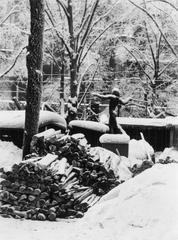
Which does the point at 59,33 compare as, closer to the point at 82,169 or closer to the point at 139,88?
the point at 139,88

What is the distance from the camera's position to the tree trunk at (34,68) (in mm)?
12875

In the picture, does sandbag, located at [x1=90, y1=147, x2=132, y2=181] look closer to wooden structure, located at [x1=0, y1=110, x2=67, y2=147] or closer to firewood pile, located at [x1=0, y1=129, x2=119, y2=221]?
firewood pile, located at [x1=0, y1=129, x2=119, y2=221]

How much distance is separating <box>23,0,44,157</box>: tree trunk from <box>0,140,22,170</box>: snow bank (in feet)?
6.01

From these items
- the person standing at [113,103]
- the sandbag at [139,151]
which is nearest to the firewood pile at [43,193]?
the sandbag at [139,151]

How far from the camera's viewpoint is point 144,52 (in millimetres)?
30531

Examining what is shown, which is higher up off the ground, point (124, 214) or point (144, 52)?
point (144, 52)

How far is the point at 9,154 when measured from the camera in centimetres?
1543

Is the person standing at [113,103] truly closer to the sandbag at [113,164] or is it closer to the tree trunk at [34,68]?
the tree trunk at [34,68]

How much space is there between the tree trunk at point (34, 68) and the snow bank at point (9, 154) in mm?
1832

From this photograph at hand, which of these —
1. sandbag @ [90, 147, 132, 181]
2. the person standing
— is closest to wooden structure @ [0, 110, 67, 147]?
the person standing

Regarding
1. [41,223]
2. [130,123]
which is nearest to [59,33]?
[130,123]

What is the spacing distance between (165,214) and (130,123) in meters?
13.5

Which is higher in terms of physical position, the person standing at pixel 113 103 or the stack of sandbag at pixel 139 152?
the person standing at pixel 113 103

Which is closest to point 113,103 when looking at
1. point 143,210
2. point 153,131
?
point 153,131
